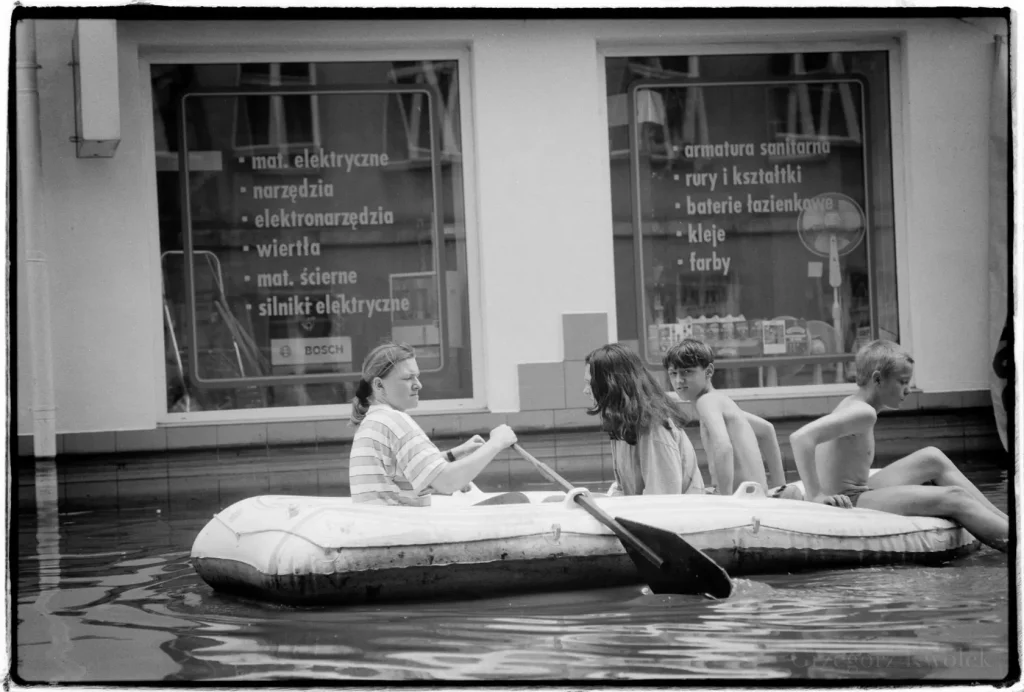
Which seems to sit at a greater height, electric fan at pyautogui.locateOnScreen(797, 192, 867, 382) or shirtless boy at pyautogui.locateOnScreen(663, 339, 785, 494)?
electric fan at pyautogui.locateOnScreen(797, 192, 867, 382)

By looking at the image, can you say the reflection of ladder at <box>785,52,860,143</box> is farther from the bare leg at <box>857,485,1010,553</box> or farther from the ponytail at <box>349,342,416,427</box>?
the ponytail at <box>349,342,416,427</box>

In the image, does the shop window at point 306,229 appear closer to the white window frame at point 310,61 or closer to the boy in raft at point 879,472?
the white window frame at point 310,61

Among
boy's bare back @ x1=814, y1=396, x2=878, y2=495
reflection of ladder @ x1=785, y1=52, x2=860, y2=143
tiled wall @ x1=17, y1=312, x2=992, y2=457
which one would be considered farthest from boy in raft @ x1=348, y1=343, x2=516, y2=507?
reflection of ladder @ x1=785, y1=52, x2=860, y2=143

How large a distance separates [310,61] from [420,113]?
81 centimetres

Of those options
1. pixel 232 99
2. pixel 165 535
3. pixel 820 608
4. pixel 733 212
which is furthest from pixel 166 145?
pixel 820 608

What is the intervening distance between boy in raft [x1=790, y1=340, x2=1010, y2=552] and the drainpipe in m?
4.88

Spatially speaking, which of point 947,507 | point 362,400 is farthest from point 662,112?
point 362,400

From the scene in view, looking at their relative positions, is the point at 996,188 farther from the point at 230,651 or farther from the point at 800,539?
the point at 230,651

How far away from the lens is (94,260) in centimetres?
861

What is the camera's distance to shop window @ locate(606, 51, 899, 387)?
9078mm

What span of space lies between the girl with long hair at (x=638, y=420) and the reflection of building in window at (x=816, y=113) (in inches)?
152

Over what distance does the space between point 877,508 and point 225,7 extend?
11.6ft

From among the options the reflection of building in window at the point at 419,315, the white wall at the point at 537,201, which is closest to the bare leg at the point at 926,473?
the white wall at the point at 537,201

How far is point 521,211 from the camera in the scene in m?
8.87
